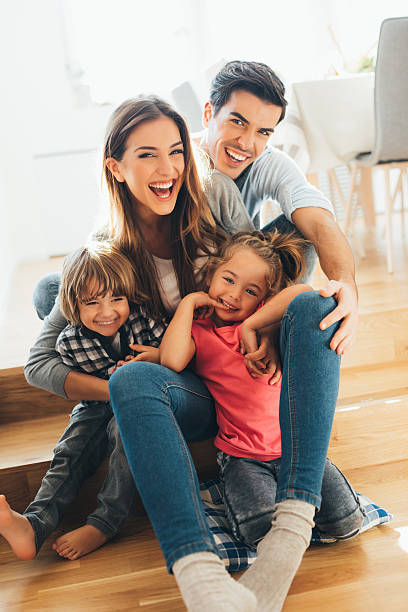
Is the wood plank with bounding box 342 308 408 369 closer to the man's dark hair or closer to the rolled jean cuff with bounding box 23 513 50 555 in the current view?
the man's dark hair

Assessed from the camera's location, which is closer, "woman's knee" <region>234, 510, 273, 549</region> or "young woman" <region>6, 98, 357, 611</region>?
"young woman" <region>6, 98, 357, 611</region>

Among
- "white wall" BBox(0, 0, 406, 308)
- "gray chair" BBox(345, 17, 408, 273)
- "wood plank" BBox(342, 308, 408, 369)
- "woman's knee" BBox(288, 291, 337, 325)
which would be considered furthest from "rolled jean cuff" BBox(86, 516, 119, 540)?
"white wall" BBox(0, 0, 406, 308)

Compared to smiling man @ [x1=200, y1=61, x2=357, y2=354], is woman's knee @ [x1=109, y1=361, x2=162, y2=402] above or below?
below

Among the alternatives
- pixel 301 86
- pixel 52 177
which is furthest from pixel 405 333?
pixel 52 177

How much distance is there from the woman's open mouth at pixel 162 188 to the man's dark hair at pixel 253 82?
322 millimetres

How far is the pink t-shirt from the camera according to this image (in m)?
1.17

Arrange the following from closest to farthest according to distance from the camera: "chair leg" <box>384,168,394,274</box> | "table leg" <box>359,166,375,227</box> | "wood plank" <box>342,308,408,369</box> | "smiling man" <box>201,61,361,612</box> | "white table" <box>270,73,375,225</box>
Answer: "smiling man" <box>201,61,361,612</box>
"wood plank" <box>342,308,408,369</box>
"chair leg" <box>384,168,394,274</box>
"white table" <box>270,73,375,225</box>
"table leg" <box>359,166,375,227</box>

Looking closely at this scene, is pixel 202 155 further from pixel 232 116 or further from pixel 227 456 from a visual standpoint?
pixel 227 456

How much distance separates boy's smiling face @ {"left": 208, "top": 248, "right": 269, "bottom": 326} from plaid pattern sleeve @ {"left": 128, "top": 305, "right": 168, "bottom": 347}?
14 centimetres

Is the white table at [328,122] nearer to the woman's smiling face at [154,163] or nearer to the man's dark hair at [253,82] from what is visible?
the man's dark hair at [253,82]

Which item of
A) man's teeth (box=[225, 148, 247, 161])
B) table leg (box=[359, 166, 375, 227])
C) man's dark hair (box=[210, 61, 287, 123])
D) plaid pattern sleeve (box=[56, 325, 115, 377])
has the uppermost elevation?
man's dark hair (box=[210, 61, 287, 123])

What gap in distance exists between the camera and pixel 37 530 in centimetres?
114

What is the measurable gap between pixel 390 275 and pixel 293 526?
1.63 meters

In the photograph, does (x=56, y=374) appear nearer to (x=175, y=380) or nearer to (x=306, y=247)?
(x=175, y=380)
